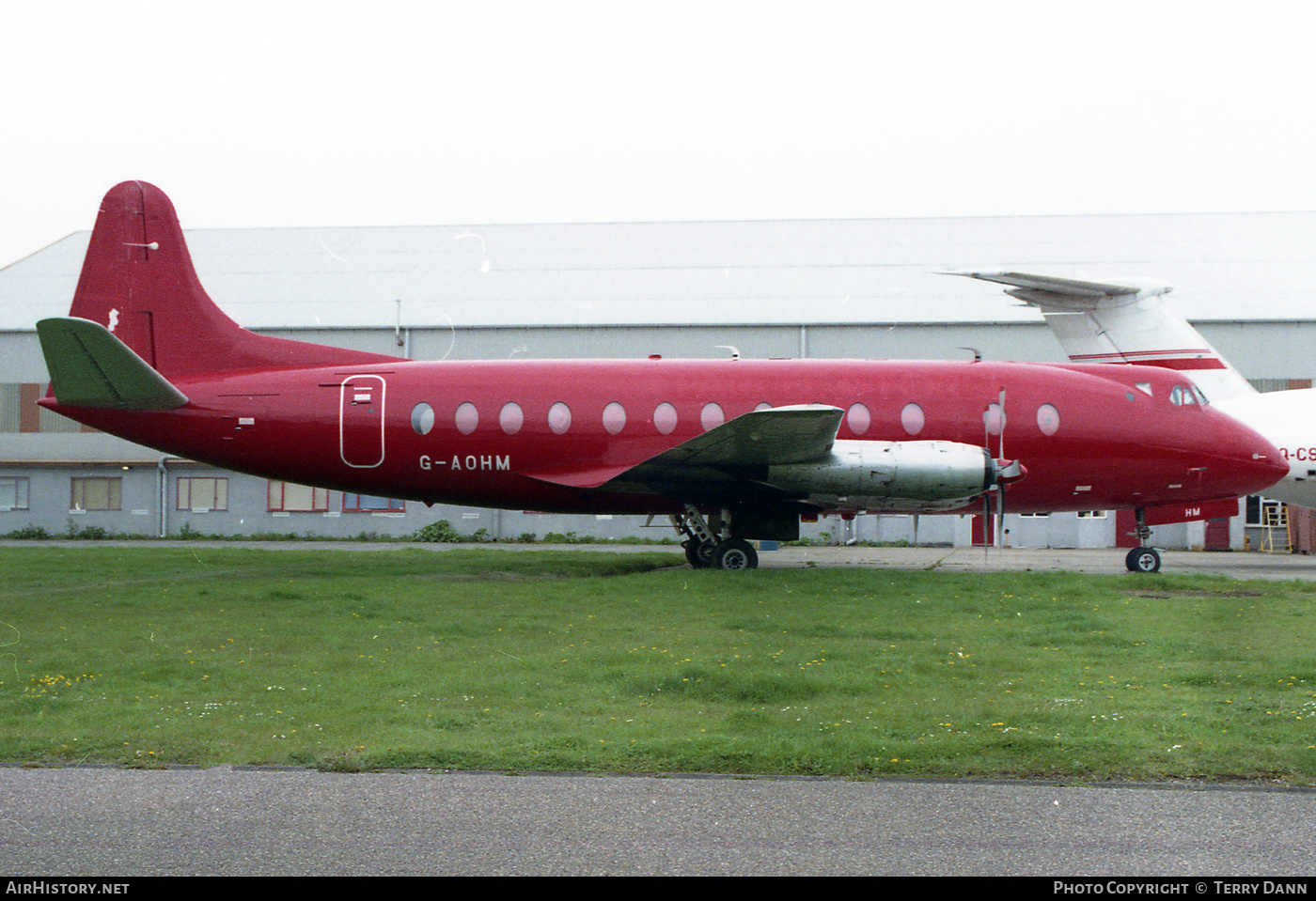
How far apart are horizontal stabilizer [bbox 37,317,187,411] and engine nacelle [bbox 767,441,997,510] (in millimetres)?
11160

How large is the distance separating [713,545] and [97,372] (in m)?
11.5

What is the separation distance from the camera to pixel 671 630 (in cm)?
1416

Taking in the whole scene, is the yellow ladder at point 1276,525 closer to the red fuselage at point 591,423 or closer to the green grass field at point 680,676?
the red fuselage at point 591,423

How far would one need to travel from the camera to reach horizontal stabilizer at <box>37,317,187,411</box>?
19422 millimetres

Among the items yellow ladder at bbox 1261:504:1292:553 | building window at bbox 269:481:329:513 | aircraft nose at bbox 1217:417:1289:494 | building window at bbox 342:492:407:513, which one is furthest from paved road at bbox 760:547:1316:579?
building window at bbox 269:481:329:513

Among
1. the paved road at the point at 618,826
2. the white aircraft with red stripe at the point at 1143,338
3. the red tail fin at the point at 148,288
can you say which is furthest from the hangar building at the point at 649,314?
the paved road at the point at 618,826

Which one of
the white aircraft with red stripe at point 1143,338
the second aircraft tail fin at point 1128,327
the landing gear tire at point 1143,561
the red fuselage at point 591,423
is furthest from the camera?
the second aircraft tail fin at point 1128,327

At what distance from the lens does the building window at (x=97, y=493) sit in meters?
40.9

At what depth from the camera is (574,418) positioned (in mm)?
22391

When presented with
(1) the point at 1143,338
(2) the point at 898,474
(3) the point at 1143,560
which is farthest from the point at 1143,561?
(1) the point at 1143,338

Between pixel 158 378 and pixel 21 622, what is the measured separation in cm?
701

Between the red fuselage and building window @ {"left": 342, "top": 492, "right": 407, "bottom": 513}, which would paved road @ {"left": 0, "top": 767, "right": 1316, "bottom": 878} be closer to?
the red fuselage

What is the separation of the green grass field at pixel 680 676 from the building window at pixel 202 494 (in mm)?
21531

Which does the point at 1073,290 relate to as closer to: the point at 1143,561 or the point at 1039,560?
the point at 1039,560
